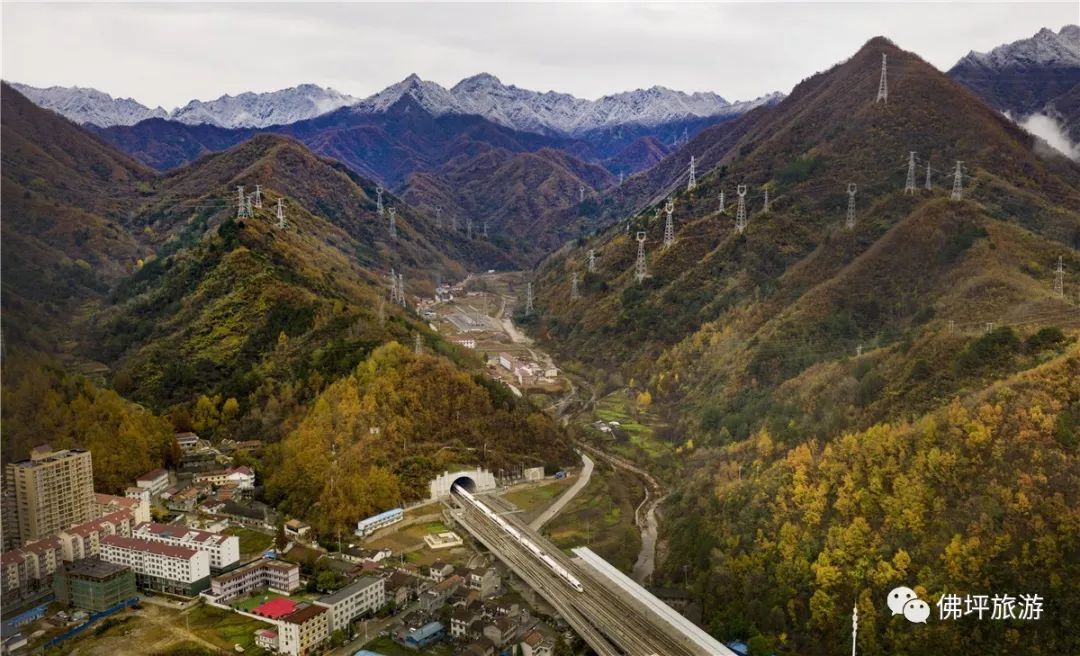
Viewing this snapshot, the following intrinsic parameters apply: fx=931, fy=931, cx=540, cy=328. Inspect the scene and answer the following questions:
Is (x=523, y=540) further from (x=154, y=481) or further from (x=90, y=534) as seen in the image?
(x=154, y=481)

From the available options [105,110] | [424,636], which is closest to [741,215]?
[424,636]

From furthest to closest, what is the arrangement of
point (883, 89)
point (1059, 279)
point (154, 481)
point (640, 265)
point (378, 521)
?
point (640, 265)
point (883, 89)
point (1059, 279)
point (154, 481)
point (378, 521)

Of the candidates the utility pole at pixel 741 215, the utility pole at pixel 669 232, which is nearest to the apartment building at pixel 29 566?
the utility pole at pixel 741 215

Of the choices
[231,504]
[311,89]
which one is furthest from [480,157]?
[231,504]

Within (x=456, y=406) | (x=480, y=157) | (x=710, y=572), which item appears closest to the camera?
(x=710, y=572)

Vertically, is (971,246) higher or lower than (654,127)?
lower

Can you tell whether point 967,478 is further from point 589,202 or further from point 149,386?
point 589,202

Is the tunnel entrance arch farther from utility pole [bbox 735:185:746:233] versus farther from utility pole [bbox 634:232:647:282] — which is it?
utility pole [bbox 735:185:746:233]
